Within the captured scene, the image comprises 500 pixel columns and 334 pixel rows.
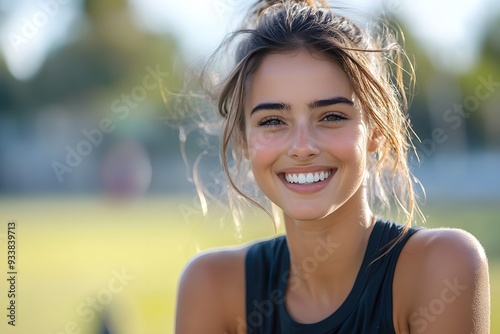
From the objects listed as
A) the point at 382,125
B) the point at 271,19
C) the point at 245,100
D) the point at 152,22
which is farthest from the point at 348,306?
the point at 152,22

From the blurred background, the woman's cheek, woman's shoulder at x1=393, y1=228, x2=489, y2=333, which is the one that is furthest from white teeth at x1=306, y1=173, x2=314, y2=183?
A: the blurred background

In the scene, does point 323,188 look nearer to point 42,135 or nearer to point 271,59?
point 271,59

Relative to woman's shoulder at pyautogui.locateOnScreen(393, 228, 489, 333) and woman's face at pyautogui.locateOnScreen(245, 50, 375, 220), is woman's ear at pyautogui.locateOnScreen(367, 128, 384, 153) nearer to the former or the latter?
woman's face at pyautogui.locateOnScreen(245, 50, 375, 220)

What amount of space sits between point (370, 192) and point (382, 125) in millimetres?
690

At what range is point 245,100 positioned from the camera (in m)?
3.34

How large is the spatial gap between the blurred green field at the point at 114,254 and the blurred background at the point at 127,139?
11 centimetres

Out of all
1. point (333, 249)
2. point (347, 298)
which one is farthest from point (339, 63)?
point (347, 298)

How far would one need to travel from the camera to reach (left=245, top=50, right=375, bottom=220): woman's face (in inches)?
121

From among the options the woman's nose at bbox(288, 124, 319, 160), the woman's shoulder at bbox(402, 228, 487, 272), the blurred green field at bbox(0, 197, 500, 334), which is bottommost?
the blurred green field at bbox(0, 197, 500, 334)

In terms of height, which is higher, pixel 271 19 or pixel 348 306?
pixel 271 19

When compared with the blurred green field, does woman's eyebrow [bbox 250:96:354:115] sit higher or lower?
higher

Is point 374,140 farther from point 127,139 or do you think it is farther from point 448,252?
point 127,139

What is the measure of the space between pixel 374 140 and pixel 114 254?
1310 cm

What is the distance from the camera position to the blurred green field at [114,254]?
27.3ft
